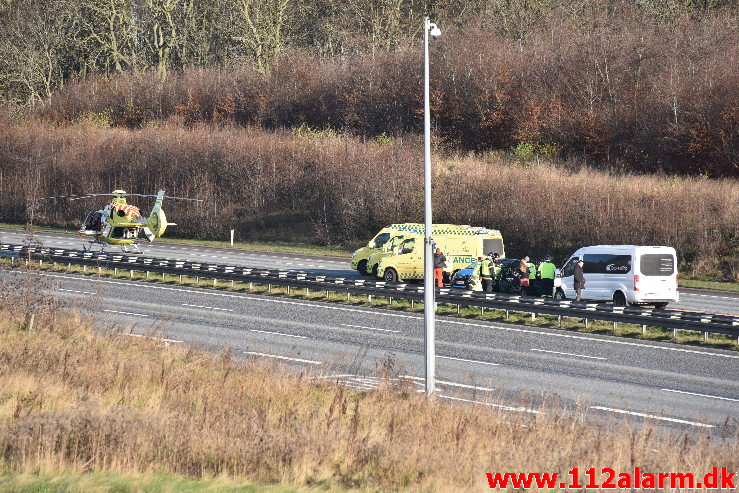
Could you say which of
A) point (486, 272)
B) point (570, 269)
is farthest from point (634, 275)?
point (486, 272)

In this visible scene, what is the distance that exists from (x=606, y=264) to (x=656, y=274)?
64.1 inches

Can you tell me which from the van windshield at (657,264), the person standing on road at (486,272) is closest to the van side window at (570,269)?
the van windshield at (657,264)

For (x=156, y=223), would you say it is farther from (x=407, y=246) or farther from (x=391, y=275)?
(x=407, y=246)

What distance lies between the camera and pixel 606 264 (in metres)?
31.4

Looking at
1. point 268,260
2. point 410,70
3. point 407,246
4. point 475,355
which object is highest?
point 410,70

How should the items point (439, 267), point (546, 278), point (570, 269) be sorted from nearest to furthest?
point (570, 269) → point (546, 278) → point (439, 267)

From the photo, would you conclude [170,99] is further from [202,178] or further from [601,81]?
[601,81]

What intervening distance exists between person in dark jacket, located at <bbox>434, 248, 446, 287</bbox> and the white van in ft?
18.2

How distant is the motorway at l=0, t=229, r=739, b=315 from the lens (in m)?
34.5

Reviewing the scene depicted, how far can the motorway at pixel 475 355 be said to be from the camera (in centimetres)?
1809

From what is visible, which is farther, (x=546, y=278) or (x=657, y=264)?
(x=546, y=278)

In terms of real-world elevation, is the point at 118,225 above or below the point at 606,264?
above

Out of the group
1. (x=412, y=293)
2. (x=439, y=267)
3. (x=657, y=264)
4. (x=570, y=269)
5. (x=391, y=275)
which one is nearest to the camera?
(x=657, y=264)

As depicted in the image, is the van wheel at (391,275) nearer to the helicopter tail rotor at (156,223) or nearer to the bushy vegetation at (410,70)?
the helicopter tail rotor at (156,223)
